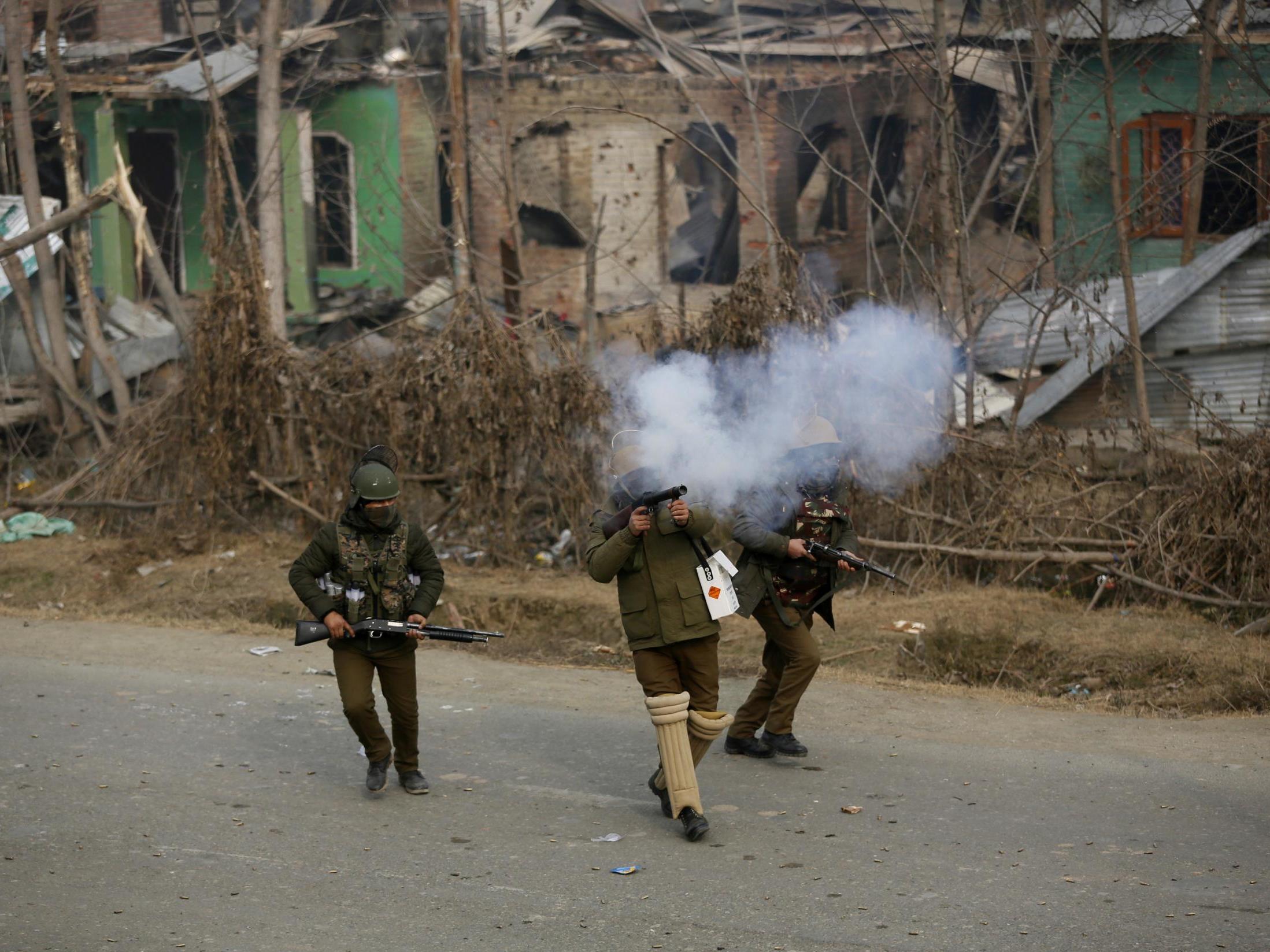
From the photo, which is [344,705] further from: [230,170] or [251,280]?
[230,170]

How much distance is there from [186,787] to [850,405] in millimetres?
7090

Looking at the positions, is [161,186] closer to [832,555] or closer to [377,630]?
[377,630]

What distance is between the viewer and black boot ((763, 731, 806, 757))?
22.7ft

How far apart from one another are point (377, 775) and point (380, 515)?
1277 mm

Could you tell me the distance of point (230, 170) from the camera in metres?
16.0

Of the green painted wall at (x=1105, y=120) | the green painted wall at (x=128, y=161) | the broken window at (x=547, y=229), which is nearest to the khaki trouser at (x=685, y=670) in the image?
the green painted wall at (x=1105, y=120)

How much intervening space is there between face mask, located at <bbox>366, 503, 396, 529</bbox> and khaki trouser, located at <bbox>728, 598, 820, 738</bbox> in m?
1.89

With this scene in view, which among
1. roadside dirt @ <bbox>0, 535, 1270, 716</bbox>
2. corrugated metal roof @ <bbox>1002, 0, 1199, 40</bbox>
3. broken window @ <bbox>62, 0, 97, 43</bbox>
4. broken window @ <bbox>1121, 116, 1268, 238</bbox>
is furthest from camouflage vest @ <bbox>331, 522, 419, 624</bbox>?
broken window @ <bbox>62, 0, 97, 43</bbox>

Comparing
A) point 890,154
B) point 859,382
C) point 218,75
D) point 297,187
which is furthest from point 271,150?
point 890,154

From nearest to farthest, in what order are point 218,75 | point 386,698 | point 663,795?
point 663,795 < point 386,698 < point 218,75

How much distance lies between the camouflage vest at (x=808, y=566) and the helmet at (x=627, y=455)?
1.06 meters

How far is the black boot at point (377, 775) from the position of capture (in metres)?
6.46

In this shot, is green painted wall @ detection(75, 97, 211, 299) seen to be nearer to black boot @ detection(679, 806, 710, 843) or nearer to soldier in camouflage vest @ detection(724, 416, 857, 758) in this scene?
soldier in camouflage vest @ detection(724, 416, 857, 758)

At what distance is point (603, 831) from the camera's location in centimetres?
589
